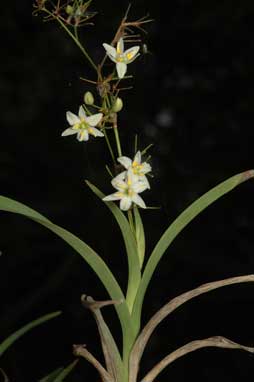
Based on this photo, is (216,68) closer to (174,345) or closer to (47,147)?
(47,147)

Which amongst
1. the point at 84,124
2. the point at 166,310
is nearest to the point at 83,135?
the point at 84,124

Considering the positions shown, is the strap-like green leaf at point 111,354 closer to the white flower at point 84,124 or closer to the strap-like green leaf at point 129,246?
the strap-like green leaf at point 129,246

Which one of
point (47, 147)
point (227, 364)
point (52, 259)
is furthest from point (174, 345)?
point (47, 147)

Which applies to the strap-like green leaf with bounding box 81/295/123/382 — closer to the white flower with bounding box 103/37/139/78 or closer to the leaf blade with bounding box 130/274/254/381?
the leaf blade with bounding box 130/274/254/381

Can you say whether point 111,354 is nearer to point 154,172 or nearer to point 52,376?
point 52,376

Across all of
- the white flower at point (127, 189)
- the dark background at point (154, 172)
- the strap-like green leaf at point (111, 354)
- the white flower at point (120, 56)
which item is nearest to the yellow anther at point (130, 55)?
the white flower at point (120, 56)

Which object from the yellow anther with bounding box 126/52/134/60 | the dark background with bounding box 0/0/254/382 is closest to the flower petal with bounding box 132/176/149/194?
the yellow anther with bounding box 126/52/134/60
